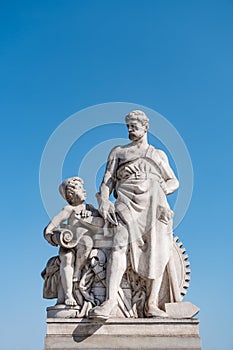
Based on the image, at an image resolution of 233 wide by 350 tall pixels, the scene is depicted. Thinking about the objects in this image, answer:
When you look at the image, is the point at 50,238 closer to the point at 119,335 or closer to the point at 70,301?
the point at 70,301

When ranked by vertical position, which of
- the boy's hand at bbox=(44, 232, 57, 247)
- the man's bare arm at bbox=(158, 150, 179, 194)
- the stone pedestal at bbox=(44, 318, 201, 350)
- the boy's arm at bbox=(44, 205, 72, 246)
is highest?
the man's bare arm at bbox=(158, 150, 179, 194)

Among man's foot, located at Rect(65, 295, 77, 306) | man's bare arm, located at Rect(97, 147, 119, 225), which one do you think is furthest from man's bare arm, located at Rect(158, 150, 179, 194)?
man's foot, located at Rect(65, 295, 77, 306)

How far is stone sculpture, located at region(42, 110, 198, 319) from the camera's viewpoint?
7602 millimetres

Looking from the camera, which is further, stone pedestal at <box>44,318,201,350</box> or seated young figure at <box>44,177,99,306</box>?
seated young figure at <box>44,177,99,306</box>

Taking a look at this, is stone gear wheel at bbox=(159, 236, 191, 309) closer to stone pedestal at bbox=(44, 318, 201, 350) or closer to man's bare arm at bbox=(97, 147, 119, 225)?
stone pedestal at bbox=(44, 318, 201, 350)

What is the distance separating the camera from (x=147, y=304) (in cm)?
768

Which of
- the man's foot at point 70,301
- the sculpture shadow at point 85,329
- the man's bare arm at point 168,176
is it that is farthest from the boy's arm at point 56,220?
the man's bare arm at point 168,176

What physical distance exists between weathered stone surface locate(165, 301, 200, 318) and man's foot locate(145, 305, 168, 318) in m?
0.14

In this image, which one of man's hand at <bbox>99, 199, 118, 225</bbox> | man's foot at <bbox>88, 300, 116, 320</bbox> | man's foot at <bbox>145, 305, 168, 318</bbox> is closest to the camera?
man's foot at <bbox>88, 300, 116, 320</bbox>

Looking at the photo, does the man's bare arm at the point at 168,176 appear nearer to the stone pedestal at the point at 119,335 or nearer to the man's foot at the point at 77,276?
the man's foot at the point at 77,276

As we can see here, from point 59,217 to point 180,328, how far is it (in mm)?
2751

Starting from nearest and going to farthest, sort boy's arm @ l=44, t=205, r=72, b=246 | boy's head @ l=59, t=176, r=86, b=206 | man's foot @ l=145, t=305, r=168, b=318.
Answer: man's foot @ l=145, t=305, r=168, b=318
boy's arm @ l=44, t=205, r=72, b=246
boy's head @ l=59, t=176, r=86, b=206

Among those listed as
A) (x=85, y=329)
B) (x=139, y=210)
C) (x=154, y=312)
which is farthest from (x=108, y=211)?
(x=85, y=329)

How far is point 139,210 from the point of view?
26.3 feet
